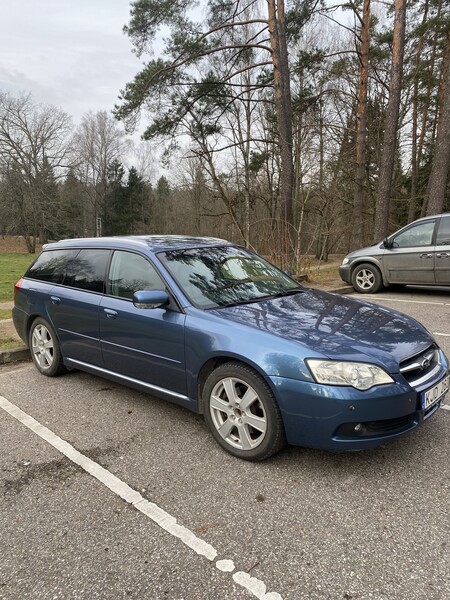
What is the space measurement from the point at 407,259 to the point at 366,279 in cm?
114

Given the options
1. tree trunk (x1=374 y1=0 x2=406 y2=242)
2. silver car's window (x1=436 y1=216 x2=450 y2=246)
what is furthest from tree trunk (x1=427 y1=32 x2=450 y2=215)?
silver car's window (x1=436 y1=216 x2=450 y2=246)

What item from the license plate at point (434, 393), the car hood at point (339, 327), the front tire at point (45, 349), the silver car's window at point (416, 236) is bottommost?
the front tire at point (45, 349)

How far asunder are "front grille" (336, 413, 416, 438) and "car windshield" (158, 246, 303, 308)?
132 centimetres

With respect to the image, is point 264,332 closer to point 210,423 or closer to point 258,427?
point 258,427

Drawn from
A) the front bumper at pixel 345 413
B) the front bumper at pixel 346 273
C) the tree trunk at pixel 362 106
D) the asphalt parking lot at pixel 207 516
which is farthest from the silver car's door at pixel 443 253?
the tree trunk at pixel 362 106

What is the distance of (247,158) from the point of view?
2480 cm

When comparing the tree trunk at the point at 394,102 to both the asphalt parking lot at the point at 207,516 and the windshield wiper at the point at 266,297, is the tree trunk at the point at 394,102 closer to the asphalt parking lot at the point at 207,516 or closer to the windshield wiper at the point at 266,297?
the windshield wiper at the point at 266,297

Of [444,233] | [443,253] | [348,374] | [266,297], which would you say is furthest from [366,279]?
[348,374]

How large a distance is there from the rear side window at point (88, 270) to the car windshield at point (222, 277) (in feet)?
2.48

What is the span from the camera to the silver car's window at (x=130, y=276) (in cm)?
363

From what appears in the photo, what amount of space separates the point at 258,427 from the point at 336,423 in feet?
1.76

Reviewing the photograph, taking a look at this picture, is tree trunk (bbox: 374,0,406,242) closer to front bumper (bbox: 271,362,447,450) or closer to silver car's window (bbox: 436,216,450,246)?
silver car's window (bbox: 436,216,450,246)

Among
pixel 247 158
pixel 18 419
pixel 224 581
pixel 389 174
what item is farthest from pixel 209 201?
pixel 224 581

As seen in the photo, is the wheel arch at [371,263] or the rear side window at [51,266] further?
the wheel arch at [371,263]
